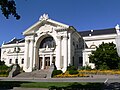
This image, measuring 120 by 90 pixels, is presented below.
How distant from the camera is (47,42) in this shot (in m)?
Answer: 55.7

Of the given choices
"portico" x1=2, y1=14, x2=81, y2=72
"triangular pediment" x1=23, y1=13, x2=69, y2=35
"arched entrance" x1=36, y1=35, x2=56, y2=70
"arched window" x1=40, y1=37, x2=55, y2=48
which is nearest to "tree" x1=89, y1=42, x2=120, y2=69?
"portico" x1=2, y1=14, x2=81, y2=72

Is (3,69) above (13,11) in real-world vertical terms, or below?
below

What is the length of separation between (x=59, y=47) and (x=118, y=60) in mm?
14441

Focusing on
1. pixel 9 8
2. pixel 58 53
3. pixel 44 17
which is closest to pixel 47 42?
pixel 58 53

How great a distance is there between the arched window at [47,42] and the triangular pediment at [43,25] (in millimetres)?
2892

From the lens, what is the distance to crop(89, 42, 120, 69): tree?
1694 inches

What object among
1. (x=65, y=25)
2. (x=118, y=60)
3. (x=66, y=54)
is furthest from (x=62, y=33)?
(x=118, y=60)

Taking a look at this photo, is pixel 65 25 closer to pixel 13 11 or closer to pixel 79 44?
pixel 79 44

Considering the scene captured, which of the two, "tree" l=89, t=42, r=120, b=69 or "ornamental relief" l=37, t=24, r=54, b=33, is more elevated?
"ornamental relief" l=37, t=24, r=54, b=33

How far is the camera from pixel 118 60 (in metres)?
43.7

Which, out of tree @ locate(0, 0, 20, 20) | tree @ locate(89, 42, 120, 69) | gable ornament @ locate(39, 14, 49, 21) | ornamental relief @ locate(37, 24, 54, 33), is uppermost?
gable ornament @ locate(39, 14, 49, 21)

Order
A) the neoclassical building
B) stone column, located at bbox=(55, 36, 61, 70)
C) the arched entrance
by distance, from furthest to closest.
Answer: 1. the arched entrance
2. the neoclassical building
3. stone column, located at bbox=(55, 36, 61, 70)

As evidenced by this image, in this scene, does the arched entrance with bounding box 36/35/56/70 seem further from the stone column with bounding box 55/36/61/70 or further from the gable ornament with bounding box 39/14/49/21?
the gable ornament with bounding box 39/14/49/21

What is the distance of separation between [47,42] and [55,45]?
3.20 meters
